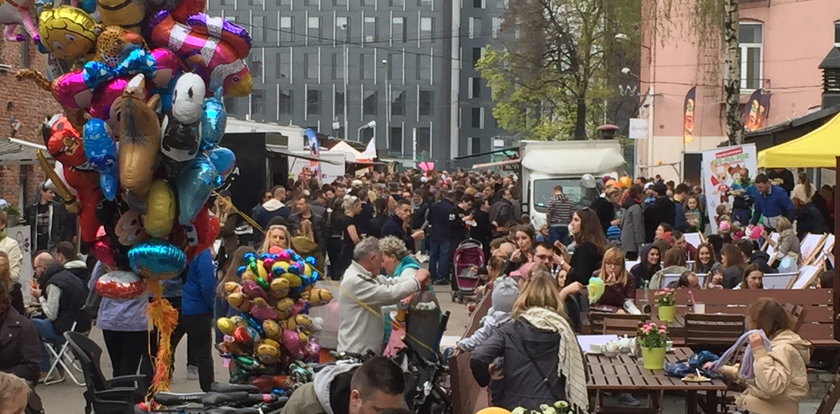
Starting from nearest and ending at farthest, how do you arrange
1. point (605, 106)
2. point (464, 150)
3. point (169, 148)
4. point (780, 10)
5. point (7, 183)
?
point (169, 148)
point (7, 183)
point (780, 10)
point (605, 106)
point (464, 150)

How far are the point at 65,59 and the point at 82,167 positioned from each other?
27.9 inches

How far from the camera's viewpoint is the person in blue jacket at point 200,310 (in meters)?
11.2

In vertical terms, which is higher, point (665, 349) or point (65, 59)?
point (65, 59)

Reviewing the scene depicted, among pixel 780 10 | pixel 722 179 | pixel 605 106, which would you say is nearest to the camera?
pixel 722 179

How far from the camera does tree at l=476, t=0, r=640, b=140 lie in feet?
170

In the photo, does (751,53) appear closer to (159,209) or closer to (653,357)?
(653,357)

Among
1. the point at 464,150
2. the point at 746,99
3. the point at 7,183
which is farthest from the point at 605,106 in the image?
the point at 464,150

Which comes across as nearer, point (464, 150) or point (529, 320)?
point (529, 320)

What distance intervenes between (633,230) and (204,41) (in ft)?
41.7

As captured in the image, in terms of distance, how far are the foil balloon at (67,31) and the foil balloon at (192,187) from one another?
3.12 feet

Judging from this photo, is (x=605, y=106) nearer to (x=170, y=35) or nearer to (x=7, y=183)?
(x=7, y=183)

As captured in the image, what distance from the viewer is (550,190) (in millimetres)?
29156

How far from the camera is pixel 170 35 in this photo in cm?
838

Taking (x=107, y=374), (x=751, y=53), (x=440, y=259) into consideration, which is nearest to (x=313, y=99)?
(x=751, y=53)
